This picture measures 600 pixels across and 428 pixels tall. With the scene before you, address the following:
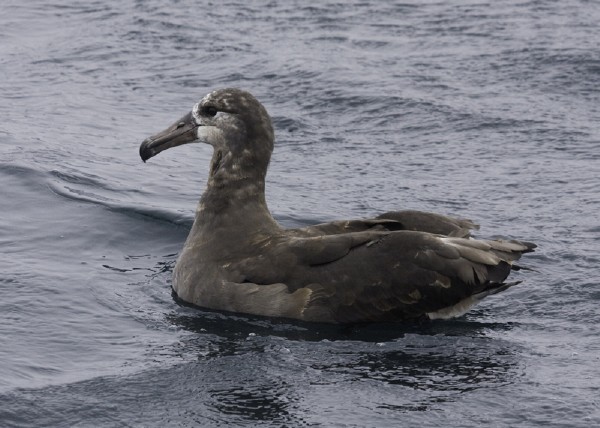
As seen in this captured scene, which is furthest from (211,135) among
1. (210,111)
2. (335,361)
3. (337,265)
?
(335,361)

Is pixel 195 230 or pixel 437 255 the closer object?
pixel 437 255

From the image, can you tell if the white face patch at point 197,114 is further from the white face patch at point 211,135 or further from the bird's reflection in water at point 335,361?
the bird's reflection in water at point 335,361

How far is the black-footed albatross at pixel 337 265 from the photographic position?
1009 centimetres

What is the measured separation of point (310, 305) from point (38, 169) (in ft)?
16.5

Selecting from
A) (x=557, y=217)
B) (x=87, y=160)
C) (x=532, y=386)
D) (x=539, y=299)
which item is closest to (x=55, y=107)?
(x=87, y=160)

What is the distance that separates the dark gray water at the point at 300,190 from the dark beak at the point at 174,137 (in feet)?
3.46

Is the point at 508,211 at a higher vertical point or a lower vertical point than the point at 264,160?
lower

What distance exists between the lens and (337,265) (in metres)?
10.1

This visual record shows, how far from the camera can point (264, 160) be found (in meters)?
11.2

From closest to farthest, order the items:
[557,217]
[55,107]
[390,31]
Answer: [557,217] < [55,107] < [390,31]

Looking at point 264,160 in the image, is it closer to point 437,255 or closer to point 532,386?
point 437,255

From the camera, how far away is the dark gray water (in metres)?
8.94

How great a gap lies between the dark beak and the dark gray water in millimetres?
1053

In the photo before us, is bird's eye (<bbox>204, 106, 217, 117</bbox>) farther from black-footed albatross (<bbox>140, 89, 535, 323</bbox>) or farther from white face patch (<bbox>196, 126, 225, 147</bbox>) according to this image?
black-footed albatross (<bbox>140, 89, 535, 323</bbox>)
